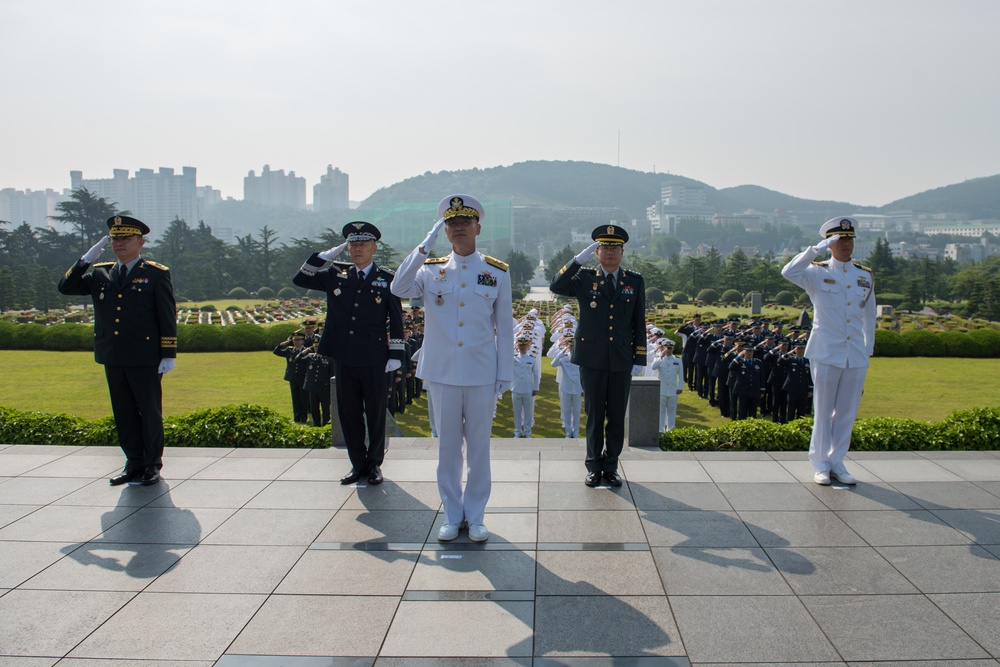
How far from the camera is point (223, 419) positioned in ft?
22.7

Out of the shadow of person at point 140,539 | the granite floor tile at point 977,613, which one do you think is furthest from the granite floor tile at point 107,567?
the granite floor tile at point 977,613

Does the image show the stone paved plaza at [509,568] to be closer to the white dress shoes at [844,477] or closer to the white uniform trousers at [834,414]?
the white dress shoes at [844,477]

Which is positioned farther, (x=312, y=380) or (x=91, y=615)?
(x=312, y=380)

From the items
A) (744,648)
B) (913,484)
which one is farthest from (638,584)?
(913,484)

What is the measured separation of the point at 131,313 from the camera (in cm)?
539

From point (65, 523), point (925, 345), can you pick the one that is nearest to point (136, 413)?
point (65, 523)

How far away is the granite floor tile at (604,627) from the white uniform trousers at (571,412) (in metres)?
6.72

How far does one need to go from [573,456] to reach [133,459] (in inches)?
135

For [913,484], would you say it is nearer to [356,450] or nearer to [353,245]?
[356,450]

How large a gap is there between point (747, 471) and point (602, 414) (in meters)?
1.35

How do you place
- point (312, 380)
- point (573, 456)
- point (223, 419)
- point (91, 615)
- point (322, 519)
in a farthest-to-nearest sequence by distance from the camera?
1. point (312, 380)
2. point (223, 419)
3. point (573, 456)
4. point (322, 519)
5. point (91, 615)

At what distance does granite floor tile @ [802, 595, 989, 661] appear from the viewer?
10.1 feet

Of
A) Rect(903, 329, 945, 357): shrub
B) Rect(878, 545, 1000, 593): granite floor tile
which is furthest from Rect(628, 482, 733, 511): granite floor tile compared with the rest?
Rect(903, 329, 945, 357): shrub

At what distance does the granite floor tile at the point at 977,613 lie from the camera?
3178mm
